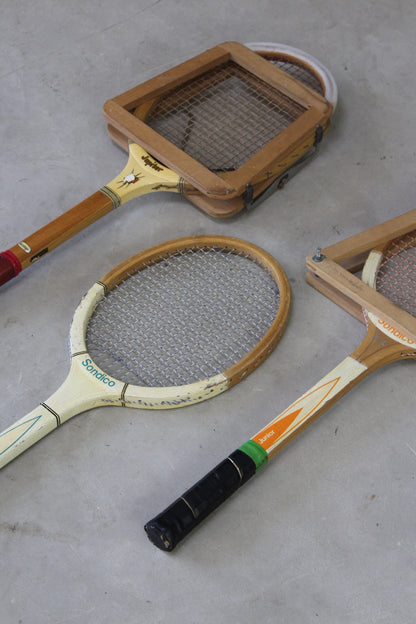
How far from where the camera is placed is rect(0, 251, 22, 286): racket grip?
1802 millimetres

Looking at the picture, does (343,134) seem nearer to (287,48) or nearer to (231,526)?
(287,48)

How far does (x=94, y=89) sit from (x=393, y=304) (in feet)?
3.88

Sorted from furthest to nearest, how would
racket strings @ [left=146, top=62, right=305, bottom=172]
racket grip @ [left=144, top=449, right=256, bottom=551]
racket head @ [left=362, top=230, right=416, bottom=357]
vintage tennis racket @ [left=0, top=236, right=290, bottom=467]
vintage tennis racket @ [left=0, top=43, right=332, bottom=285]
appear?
racket strings @ [left=146, top=62, right=305, bottom=172] → vintage tennis racket @ [left=0, top=43, right=332, bottom=285] → racket head @ [left=362, top=230, right=416, bottom=357] → vintage tennis racket @ [left=0, top=236, right=290, bottom=467] → racket grip @ [left=144, top=449, right=256, bottom=551]

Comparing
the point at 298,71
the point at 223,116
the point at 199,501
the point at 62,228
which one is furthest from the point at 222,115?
the point at 199,501

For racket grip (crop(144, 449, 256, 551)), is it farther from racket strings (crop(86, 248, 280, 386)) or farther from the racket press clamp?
the racket press clamp

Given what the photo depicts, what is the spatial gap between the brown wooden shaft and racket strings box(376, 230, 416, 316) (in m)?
0.68

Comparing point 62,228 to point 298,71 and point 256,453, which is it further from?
point 298,71

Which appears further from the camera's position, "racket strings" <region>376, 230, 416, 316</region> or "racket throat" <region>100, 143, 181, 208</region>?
"racket throat" <region>100, 143, 181, 208</region>

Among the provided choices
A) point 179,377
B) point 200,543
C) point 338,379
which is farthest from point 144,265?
point 200,543

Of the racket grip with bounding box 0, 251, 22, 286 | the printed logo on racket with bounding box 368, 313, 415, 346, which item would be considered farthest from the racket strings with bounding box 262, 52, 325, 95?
the racket grip with bounding box 0, 251, 22, 286

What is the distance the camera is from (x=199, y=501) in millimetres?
1463

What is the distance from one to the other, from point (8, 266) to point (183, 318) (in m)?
0.42

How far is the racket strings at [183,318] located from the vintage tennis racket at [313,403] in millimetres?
201

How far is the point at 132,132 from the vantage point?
1.99 meters
